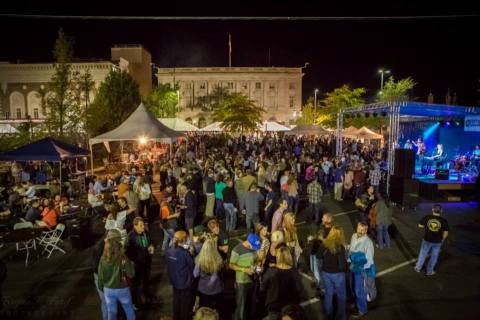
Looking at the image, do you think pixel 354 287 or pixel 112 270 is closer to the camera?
pixel 112 270

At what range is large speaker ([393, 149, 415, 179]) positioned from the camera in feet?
42.4

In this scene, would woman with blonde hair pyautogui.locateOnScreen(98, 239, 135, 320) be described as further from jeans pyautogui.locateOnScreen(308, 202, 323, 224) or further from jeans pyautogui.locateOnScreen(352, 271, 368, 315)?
jeans pyautogui.locateOnScreen(308, 202, 323, 224)

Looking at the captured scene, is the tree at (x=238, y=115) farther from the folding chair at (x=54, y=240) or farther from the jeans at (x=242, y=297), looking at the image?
the jeans at (x=242, y=297)

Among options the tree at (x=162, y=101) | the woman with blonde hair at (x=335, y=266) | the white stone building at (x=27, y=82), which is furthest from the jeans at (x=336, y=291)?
the white stone building at (x=27, y=82)

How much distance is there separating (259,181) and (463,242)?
19.9 feet

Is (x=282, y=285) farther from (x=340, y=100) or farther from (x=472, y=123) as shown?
(x=340, y=100)

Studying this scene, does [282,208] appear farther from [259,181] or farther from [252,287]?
[259,181]

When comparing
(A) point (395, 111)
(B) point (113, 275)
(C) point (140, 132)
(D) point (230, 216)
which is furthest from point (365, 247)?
(C) point (140, 132)

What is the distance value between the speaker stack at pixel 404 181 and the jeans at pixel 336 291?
8.56 meters

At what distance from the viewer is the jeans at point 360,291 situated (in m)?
5.38

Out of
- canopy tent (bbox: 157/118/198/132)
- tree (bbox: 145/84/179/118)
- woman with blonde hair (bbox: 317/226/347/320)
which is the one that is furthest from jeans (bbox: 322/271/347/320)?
tree (bbox: 145/84/179/118)

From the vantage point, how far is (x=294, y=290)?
445 centimetres

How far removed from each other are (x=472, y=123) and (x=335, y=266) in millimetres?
13975

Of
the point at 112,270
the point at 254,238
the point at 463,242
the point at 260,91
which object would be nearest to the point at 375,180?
the point at 463,242
